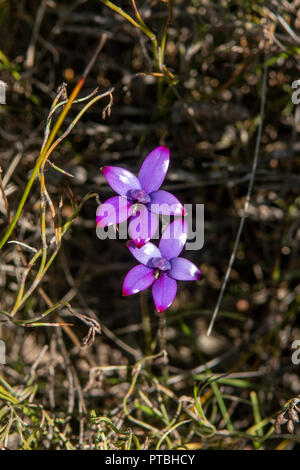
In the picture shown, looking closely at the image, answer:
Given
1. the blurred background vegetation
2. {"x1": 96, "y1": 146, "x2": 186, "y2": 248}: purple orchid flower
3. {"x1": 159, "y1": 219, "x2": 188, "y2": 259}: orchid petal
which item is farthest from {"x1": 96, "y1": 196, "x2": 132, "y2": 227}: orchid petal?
the blurred background vegetation

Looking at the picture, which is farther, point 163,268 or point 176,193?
point 176,193

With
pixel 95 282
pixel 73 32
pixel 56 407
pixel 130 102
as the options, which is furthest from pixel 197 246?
pixel 73 32

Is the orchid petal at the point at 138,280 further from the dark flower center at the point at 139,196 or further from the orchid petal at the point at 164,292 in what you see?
the dark flower center at the point at 139,196

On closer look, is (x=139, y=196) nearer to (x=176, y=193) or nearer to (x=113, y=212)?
(x=113, y=212)

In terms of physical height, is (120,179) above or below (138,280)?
above

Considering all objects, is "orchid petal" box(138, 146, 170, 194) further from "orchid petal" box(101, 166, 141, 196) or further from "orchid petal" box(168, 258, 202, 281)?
"orchid petal" box(168, 258, 202, 281)

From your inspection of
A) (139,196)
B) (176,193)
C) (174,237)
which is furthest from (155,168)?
(176,193)
